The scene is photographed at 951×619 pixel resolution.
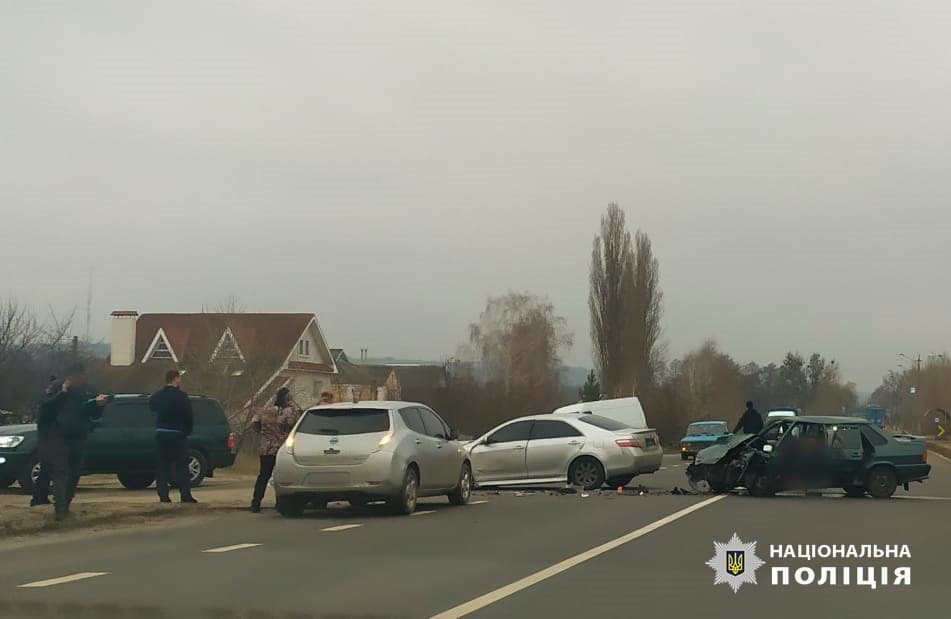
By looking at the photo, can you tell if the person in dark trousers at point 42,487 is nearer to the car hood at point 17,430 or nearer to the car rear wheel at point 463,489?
the car hood at point 17,430

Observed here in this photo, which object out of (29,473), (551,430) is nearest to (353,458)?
(551,430)

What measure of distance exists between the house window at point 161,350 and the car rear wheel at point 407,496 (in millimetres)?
52018

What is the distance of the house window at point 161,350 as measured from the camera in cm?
6694

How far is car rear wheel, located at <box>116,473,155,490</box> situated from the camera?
2352 centimetres

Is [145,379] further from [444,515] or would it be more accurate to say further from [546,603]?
[546,603]

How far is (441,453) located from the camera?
60.1ft

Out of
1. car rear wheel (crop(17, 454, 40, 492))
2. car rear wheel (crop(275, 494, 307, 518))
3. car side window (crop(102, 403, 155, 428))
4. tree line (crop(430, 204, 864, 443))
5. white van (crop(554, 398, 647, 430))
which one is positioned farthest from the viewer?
tree line (crop(430, 204, 864, 443))

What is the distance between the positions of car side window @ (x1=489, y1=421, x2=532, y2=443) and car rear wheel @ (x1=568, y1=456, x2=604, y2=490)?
1127 mm

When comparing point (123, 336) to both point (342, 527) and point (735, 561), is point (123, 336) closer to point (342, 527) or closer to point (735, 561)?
point (342, 527)

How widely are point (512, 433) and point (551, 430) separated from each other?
2.58 ft

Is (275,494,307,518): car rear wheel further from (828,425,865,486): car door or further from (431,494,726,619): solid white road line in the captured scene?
(828,425,865,486): car door

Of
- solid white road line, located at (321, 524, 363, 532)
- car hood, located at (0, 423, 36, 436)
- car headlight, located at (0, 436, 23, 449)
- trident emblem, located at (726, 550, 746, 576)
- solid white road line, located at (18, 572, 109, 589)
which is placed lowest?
solid white road line, located at (18, 572, 109, 589)

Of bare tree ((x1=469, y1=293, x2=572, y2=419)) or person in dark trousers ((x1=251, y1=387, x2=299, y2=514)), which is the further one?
bare tree ((x1=469, y1=293, x2=572, y2=419))

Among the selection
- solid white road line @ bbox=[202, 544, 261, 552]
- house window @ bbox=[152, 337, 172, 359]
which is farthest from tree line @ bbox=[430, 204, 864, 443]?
solid white road line @ bbox=[202, 544, 261, 552]
